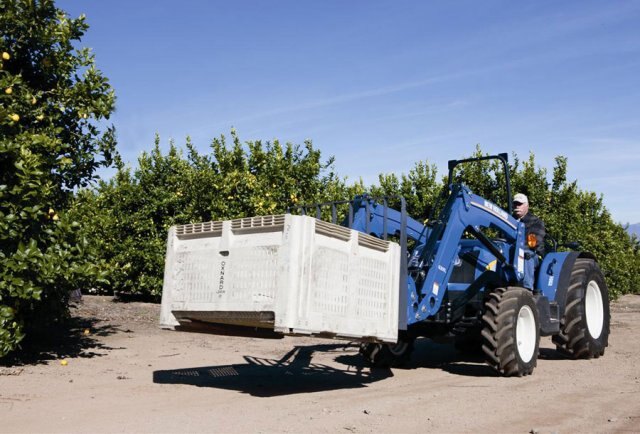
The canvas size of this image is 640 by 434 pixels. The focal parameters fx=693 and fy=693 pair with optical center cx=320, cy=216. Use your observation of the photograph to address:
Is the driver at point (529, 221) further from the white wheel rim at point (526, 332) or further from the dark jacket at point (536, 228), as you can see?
the white wheel rim at point (526, 332)

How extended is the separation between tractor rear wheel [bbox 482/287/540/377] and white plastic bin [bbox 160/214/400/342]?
175 cm

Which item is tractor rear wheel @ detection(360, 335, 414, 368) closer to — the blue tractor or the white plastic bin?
the blue tractor

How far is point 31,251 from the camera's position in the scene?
30.0 ft

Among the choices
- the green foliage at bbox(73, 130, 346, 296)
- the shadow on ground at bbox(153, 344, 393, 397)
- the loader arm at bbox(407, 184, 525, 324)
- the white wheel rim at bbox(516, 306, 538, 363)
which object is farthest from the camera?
the green foliage at bbox(73, 130, 346, 296)

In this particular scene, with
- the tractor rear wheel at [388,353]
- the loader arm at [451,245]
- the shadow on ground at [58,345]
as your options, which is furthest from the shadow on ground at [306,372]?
the shadow on ground at [58,345]

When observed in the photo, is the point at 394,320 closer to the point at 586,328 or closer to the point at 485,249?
the point at 485,249

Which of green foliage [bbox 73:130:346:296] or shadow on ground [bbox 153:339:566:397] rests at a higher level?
green foliage [bbox 73:130:346:296]

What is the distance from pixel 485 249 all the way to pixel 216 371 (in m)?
4.46

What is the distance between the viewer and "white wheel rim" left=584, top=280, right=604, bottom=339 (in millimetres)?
12102

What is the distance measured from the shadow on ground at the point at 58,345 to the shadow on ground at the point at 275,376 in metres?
2.13

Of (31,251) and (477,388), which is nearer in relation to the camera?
(477,388)

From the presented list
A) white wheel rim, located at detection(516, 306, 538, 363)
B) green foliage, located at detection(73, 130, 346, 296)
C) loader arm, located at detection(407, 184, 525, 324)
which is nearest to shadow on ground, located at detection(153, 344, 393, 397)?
loader arm, located at detection(407, 184, 525, 324)

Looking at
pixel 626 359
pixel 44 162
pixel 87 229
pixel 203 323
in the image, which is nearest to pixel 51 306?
pixel 87 229

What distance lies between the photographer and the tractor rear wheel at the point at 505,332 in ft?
30.0
